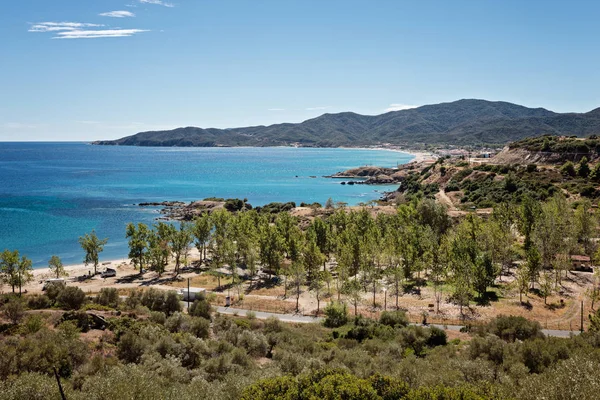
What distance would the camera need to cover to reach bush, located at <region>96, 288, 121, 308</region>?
33722mm

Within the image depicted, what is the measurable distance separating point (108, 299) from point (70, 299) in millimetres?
2862

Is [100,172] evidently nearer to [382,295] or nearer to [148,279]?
[148,279]

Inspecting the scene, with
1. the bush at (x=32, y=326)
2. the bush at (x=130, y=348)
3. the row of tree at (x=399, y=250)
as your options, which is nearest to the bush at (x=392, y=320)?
the row of tree at (x=399, y=250)

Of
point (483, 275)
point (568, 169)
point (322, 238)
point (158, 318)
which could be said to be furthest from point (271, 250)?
point (568, 169)

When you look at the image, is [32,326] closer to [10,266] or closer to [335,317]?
[335,317]

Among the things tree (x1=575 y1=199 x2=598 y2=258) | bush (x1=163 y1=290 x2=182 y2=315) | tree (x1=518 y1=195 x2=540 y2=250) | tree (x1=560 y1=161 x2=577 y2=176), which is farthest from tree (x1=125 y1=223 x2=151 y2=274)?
tree (x1=560 y1=161 x2=577 y2=176)

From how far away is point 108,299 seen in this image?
34.5m

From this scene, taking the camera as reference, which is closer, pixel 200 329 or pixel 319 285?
pixel 200 329

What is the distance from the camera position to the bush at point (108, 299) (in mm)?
33722

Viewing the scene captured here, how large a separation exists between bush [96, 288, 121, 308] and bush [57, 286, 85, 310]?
1.44 m

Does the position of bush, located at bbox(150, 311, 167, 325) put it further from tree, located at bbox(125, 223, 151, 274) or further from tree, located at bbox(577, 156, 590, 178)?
tree, located at bbox(577, 156, 590, 178)

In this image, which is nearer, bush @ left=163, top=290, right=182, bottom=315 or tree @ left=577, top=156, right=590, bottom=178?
bush @ left=163, top=290, right=182, bottom=315

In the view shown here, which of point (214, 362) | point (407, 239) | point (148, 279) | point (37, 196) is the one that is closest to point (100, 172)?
point (37, 196)

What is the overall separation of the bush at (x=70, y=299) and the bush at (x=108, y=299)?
4.72ft
